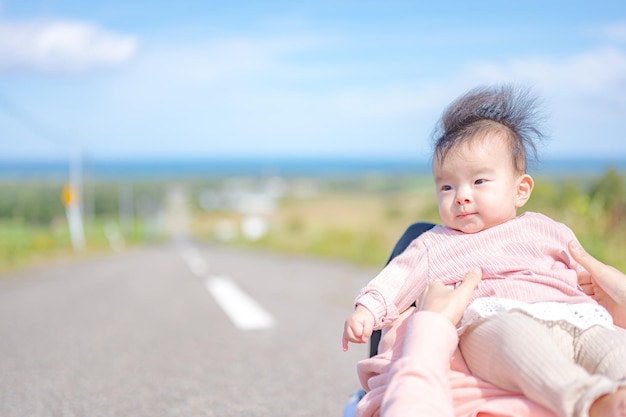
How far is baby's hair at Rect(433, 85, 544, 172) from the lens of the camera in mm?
2160

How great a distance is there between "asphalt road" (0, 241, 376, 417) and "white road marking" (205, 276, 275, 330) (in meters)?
0.07

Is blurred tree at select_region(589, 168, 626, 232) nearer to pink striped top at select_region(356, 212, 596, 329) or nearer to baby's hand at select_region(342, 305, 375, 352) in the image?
pink striped top at select_region(356, 212, 596, 329)

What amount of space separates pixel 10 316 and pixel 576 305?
584 centimetres

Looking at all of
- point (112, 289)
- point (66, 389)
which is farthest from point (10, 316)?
point (66, 389)

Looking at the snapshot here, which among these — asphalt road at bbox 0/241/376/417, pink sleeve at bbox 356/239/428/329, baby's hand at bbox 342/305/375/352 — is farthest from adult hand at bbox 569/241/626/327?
asphalt road at bbox 0/241/376/417

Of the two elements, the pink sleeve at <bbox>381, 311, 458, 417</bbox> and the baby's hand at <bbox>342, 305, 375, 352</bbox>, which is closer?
the pink sleeve at <bbox>381, 311, 458, 417</bbox>

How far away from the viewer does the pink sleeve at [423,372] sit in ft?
5.41

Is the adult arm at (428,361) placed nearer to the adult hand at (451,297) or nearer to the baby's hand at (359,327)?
the adult hand at (451,297)

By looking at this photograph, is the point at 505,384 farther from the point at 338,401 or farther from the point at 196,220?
the point at 196,220

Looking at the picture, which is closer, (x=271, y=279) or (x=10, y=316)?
(x=10, y=316)

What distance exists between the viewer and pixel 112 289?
9086 mm

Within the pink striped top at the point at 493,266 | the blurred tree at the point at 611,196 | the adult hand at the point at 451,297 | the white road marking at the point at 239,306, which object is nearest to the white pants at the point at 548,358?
the adult hand at the point at 451,297

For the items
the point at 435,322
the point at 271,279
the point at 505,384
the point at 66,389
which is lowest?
the point at 271,279

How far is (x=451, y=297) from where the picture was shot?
6.45 ft
